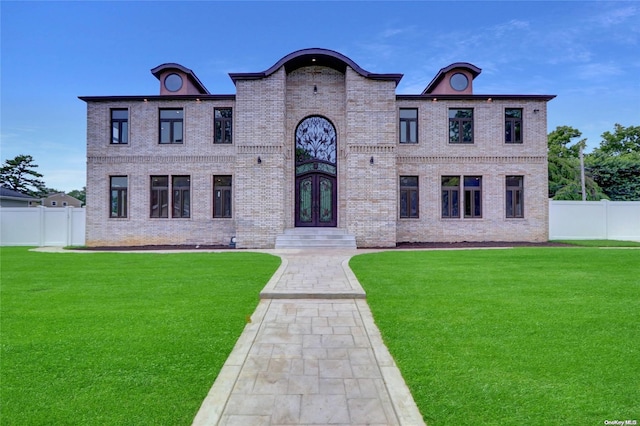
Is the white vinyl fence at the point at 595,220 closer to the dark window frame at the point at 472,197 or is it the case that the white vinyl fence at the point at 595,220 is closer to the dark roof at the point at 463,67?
the dark window frame at the point at 472,197

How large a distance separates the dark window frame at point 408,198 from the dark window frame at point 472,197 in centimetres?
210

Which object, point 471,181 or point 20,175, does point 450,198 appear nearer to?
point 471,181

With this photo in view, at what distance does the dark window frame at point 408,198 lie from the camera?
14.8m

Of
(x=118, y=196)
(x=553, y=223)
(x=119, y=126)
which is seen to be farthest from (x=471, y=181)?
(x=119, y=126)

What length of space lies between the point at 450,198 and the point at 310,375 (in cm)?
1333

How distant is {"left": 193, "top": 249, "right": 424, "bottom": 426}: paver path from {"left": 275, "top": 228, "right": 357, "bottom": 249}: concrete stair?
24.5 ft

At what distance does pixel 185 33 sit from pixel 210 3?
12.3 ft

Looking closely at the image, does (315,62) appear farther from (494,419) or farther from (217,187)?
(494,419)

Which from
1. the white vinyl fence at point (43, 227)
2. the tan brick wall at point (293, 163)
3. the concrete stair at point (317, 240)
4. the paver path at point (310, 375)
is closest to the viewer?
the paver path at point (310, 375)

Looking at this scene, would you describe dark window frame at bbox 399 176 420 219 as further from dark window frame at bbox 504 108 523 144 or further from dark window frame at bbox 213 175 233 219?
dark window frame at bbox 213 175 233 219

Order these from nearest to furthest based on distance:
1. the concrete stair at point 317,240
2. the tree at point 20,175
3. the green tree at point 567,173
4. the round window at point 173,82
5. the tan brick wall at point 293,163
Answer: the concrete stair at point 317,240
the tan brick wall at point 293,163
the round window at point 173,82
the green tree at point 567,173
the tree at point 20,175

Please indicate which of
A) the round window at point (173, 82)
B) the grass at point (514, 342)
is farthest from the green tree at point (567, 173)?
the round window at point (173, 82)

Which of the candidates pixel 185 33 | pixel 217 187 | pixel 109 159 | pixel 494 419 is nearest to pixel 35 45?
pixel 109 159

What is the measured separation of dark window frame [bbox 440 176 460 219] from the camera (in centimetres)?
1482
